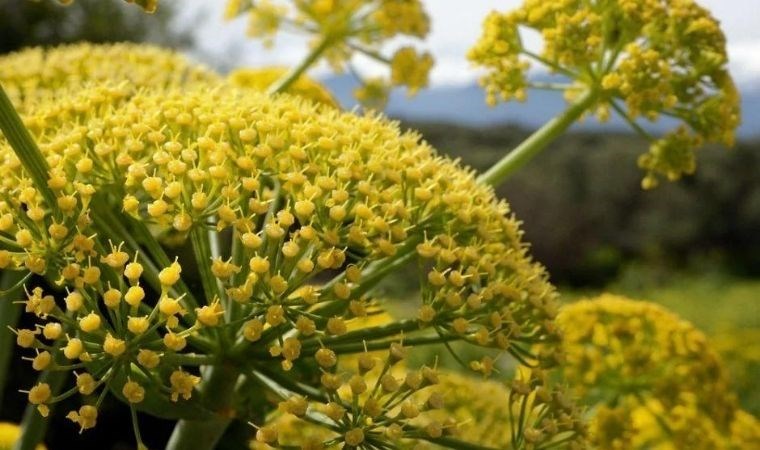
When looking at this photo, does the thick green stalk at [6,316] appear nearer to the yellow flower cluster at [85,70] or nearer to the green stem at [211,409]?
the yellow flower cluster at [85,70]

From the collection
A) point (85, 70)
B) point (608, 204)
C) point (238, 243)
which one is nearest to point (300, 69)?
point (85, 70)

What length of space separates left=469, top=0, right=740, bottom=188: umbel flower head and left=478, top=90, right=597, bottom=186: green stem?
2 centimetres

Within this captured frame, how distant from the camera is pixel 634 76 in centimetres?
133

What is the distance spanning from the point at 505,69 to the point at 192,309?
70 cm

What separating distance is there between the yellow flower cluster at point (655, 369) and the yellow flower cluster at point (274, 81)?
489mm

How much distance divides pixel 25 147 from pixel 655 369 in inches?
40.7

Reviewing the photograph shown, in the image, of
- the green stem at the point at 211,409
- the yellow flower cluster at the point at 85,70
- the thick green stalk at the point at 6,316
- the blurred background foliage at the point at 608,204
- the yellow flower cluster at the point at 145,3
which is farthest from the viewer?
the blurred background foliage at the point at 608,204

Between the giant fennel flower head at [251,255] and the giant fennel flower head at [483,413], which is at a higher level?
the giant fennel flower head at [251,255]

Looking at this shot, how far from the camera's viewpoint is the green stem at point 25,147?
0.83 metres

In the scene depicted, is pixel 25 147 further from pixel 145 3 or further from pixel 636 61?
pixel 636 61

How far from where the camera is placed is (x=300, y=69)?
1569mm

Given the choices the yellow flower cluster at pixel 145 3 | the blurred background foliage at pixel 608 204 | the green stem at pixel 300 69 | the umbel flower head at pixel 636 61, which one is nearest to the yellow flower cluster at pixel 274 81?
the green stem at pixel 300 69

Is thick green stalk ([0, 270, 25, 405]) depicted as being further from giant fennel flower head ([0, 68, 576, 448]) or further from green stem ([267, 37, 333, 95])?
green stem ([267, 37, 333, 95])

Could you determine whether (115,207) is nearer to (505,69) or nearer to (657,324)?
(505,69)
